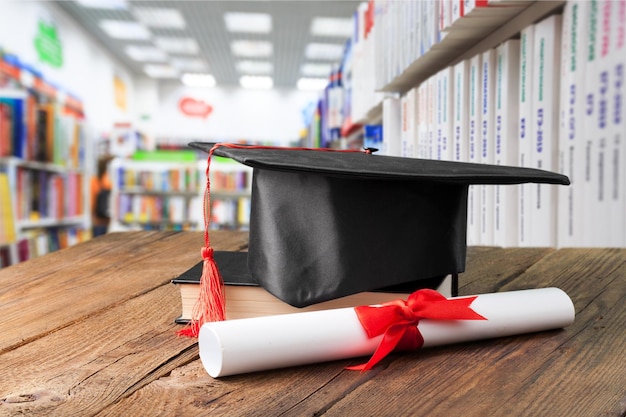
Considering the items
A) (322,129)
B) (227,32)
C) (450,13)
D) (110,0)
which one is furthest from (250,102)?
(450,13)

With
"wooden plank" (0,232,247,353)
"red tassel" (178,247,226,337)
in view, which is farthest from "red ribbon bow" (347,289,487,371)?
"wooden plank" (0,232,247,353)

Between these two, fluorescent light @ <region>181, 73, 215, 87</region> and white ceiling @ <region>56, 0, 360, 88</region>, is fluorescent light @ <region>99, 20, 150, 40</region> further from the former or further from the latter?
fluorescent light @ <region>181, 73, 215, 87</region>

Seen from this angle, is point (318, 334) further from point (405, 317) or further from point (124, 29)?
point (124, 29)

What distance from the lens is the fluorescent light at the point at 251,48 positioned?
22.4ft

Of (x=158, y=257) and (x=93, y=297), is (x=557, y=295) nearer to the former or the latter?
(x=93, y=297)

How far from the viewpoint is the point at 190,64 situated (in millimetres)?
8023

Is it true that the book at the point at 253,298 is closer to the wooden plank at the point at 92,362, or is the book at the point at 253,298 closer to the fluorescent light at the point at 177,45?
the wooden plank at the point at 92,362

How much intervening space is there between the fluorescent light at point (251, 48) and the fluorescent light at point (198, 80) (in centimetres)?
165

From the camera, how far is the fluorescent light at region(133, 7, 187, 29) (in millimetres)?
5574

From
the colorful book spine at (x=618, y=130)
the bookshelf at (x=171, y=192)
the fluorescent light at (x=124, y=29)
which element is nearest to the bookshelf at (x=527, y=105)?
the colorful book spine at (x=618, y=130)

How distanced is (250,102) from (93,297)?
9.41 m

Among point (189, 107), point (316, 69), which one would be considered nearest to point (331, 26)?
point (316, 69)

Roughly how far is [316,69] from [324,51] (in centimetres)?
108

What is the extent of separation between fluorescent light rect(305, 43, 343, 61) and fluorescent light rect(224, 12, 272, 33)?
87 cm
